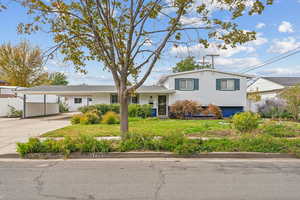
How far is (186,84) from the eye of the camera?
17547 millimetres

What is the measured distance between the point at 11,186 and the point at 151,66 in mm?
4817

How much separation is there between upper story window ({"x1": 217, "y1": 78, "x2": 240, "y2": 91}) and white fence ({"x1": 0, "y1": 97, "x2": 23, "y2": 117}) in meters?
19.1

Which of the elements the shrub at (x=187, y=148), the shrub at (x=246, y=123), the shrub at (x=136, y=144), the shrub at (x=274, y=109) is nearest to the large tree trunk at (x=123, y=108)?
the shrub at (x=136, y=144)

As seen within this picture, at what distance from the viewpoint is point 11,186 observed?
3.57 meters

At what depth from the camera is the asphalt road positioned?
10.6ft

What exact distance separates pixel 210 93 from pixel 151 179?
48.9ft

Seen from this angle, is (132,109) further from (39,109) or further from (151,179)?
(151,179)

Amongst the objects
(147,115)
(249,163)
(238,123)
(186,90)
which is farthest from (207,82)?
(249,163)

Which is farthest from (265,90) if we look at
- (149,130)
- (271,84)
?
(149,130)

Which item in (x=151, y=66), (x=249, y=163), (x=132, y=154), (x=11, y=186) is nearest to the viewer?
(x=11, y=186)

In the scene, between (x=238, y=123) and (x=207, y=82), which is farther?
(x=207, y=82)

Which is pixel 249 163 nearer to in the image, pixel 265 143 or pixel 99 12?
pixel 265 143

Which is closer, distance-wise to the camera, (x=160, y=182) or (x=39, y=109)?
(x=160, y=182)

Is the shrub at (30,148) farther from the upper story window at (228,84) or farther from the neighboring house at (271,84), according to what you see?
the neighboring house at (271,84)
